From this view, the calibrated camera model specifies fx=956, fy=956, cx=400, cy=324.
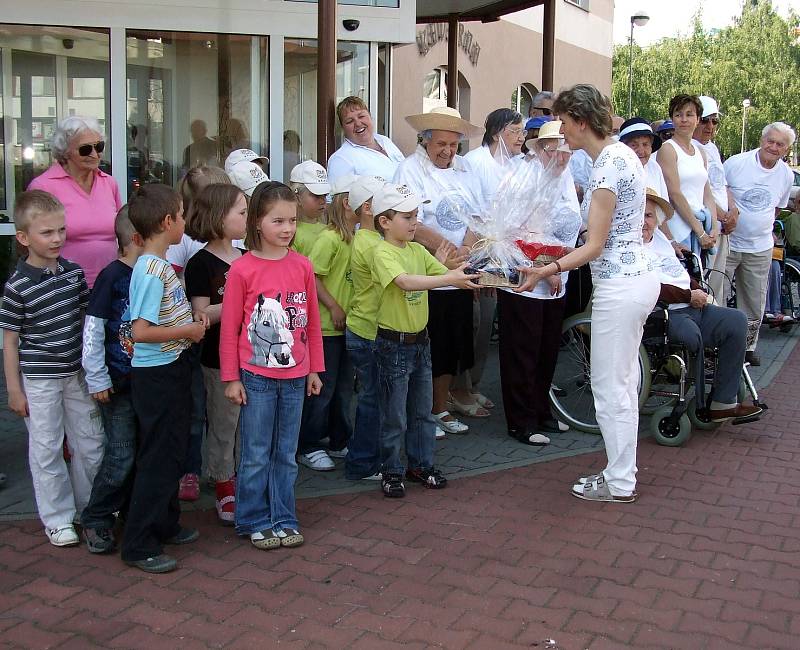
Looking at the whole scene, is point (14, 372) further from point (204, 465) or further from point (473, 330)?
point (473, 330)

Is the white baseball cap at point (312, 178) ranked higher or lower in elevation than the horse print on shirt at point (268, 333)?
higher

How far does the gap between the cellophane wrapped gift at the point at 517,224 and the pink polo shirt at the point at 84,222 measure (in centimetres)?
192

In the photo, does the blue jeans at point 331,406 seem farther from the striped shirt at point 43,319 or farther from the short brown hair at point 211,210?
the striped shirt at point 43,319

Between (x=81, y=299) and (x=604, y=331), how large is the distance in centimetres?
252

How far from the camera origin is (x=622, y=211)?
4777 mm

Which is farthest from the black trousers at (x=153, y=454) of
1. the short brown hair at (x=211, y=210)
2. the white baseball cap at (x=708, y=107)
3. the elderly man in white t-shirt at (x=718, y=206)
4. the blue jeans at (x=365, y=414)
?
the white baseball cap at (x=708, y=107)

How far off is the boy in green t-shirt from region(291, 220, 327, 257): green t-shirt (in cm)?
62

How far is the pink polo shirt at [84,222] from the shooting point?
16.2ft

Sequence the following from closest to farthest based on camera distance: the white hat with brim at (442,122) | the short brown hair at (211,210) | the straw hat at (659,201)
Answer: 1. the short brown hair at (211,210)
2. the white hat with brim at (442,122)
3. the straw hat at (659,201)

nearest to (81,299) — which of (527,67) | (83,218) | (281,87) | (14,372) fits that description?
(14,372)

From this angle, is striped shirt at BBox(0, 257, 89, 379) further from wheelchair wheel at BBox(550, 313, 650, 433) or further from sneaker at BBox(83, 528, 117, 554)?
wheelchair wheel at BBox(550, 313, 650, 433)

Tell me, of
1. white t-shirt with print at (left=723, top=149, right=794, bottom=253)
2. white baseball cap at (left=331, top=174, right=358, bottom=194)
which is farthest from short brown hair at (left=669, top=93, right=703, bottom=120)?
white baseball cap at (left=331, top=174, right=358, bottom=194)

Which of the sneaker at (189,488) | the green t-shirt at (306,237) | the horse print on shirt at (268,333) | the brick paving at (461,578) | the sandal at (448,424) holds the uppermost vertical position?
the green t-shirt at (306,237)

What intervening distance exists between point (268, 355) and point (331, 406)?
1.61 m
